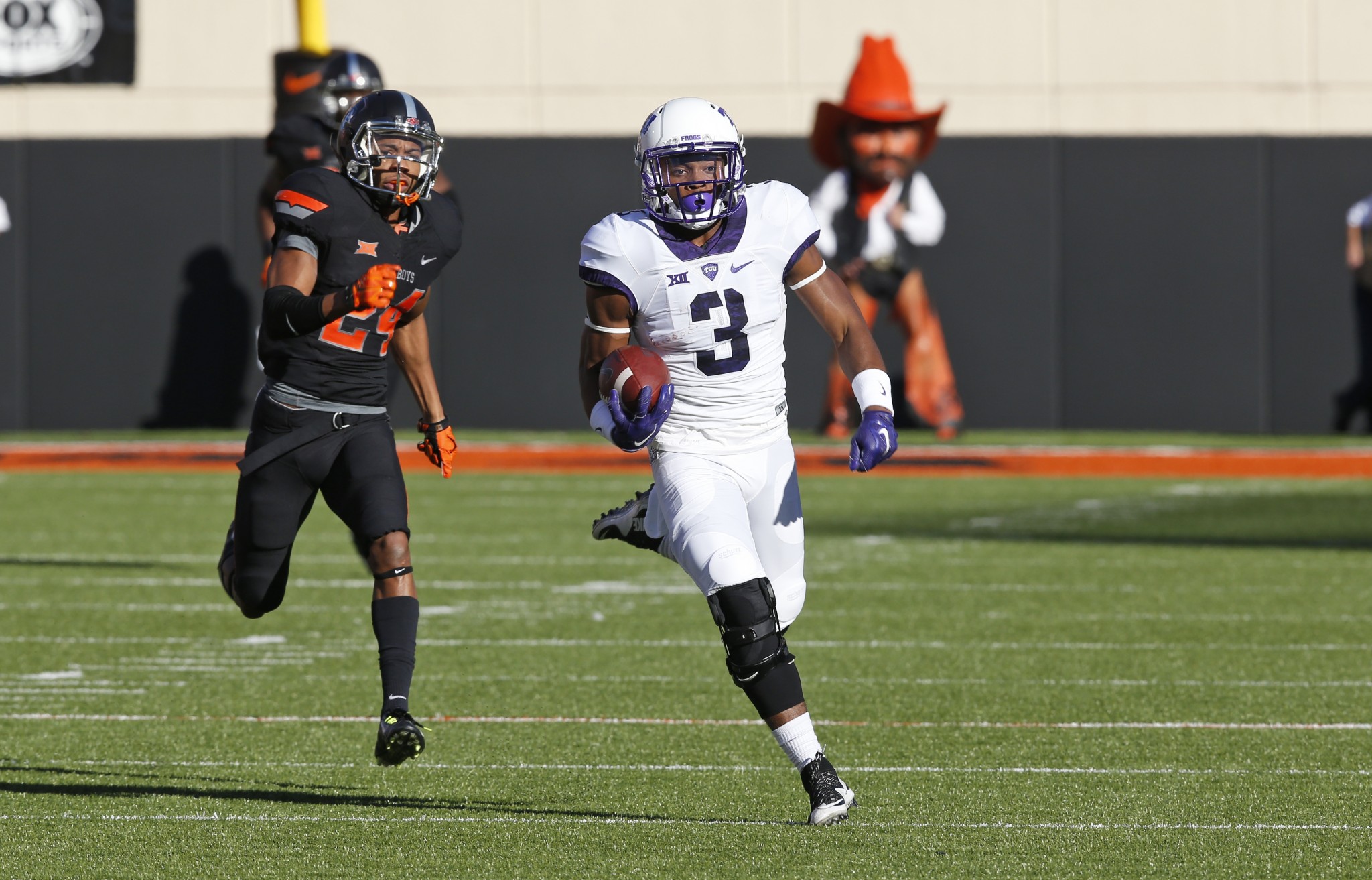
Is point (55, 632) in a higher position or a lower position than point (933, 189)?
lower

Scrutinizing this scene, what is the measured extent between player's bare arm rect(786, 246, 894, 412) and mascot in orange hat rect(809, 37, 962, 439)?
1080 centimetres

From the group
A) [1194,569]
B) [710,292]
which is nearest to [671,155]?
[710,292]

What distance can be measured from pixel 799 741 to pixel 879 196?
39.5ft

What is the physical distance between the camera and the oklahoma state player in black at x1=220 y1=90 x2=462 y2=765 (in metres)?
6.24

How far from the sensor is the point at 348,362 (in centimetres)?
643

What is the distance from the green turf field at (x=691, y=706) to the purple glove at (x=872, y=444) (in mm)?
917

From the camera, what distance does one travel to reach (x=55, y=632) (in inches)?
352

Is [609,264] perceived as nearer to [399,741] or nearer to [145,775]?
[399,741]

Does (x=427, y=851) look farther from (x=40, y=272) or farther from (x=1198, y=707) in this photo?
(x=40, y=272)

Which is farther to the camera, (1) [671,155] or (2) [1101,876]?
(1) [671,155]

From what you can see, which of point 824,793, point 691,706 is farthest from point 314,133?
point 824,793

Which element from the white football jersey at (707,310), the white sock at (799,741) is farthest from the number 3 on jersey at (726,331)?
the white sock at (799,741)

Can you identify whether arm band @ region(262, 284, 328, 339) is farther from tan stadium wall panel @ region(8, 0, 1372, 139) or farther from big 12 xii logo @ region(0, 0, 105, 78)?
big 12 xii logo @ region(0, 0, 105, 78)

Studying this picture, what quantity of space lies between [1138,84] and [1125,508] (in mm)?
6709
